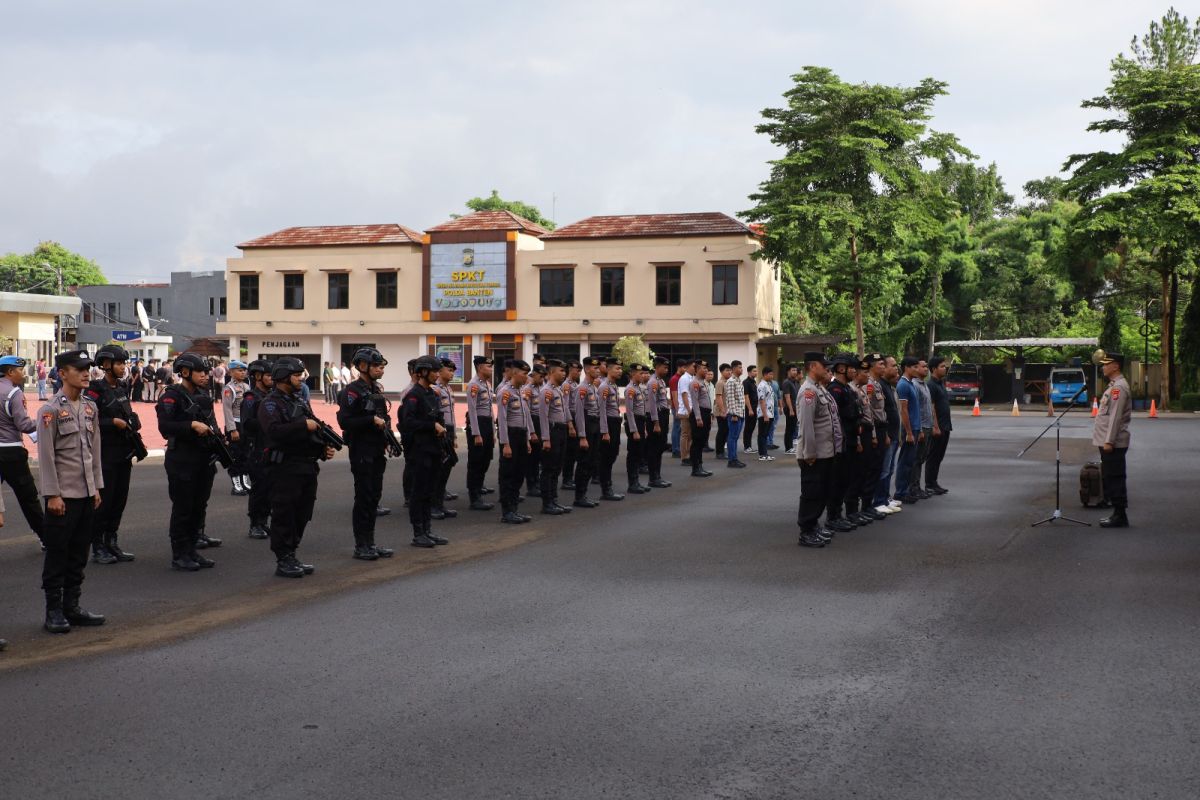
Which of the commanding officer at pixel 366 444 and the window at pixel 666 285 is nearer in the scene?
the commanding officer at pixel 366 444

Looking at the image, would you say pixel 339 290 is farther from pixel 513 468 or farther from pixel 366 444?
pixel 366 444

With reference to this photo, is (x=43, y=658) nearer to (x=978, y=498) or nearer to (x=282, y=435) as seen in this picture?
(x=282, y=435)

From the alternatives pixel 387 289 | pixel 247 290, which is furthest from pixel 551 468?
pixel 247 290

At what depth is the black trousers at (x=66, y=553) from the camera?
7398mm

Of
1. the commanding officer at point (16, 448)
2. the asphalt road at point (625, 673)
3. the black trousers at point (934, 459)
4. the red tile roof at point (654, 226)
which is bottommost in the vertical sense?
the asphalt road at point (625, 673)

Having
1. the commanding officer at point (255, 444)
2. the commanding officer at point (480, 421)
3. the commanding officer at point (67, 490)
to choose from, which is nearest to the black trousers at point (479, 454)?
the commanding officer at point (480, 421)

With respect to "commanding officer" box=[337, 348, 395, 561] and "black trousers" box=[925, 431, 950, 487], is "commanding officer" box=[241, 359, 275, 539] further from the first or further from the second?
"black trousers" box=[925, 431, 950, 487]

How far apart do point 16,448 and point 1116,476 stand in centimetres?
1117

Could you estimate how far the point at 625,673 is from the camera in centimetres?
626

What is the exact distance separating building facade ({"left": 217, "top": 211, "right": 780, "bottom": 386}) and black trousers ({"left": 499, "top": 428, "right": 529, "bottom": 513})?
35120 millimetres

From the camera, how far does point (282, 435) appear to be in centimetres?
903

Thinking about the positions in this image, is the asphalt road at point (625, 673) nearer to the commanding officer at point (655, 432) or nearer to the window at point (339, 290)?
the commanding officer at point (655, 432)

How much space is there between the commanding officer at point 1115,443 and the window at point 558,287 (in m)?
39.0

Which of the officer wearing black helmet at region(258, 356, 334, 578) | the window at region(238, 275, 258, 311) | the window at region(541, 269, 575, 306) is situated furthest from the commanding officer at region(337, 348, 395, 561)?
the window at region(238, 275, 258, 311)
